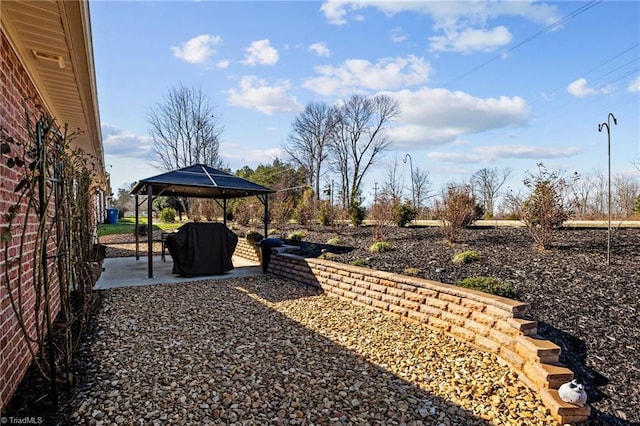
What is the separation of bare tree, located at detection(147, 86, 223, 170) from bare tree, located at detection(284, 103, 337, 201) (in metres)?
8.40

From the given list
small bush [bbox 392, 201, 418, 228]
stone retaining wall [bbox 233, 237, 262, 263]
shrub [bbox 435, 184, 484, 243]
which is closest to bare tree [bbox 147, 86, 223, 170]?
stone retaining wall [bbox 233, 237, 262, 263]

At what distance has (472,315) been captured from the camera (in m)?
3.54

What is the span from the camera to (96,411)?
7.69 feet

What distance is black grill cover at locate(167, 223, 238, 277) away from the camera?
7016 millimetres

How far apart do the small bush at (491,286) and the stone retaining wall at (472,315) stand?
0.21 m

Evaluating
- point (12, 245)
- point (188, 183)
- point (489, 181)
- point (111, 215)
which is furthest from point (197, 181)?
point (489, 181)

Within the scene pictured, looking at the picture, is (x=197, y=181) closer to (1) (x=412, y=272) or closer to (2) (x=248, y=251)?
(2) (x=248, y=251)

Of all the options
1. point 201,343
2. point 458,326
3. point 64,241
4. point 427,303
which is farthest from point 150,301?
point 458,326

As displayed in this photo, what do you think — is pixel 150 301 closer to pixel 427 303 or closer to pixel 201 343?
pixel 201 343

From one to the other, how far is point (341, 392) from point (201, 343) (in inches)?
62.2

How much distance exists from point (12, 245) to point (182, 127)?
20.6 metres

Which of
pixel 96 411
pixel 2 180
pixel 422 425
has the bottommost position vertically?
pixel 422 425

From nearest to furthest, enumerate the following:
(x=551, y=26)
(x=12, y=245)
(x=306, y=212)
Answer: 1. (x=12, y=245)
2. (x=551, y=26)
3. (x=306, y=212)

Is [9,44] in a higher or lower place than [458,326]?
higher
